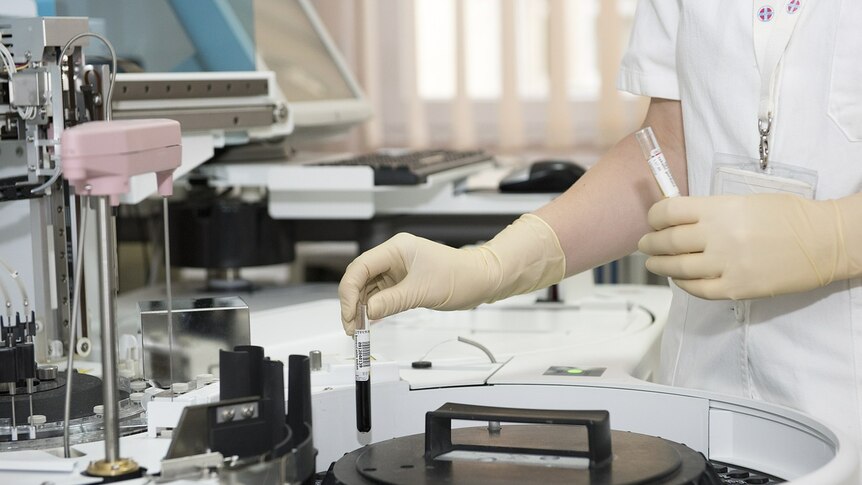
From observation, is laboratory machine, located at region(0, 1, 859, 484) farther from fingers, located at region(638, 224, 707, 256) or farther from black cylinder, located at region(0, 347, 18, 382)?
fingers, located at region(638, 224, 707, 256)

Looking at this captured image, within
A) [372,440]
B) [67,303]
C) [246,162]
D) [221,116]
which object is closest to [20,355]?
[67,303]

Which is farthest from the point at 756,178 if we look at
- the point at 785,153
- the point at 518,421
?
the point at 518,421

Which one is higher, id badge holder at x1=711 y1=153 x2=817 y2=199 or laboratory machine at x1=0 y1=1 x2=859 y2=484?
id badge holder at x1=711 y1=153 x2=817 y2=199

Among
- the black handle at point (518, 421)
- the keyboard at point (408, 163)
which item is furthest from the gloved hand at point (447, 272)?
the keyboard at point (408, 163)

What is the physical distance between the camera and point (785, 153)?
905mm

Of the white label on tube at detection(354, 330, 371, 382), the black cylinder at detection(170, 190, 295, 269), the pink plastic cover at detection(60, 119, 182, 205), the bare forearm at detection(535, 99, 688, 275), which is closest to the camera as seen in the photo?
the pink plastic cover at detection(60, 119, 182, 205)

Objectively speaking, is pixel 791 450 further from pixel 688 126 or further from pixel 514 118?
pixel 514 118

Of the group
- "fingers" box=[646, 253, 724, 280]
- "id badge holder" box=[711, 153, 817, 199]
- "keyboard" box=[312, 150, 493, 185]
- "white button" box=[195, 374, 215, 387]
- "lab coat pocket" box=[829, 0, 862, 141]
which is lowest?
"white button" box=[195, 374, 215, 387]

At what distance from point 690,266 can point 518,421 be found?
0.85ft

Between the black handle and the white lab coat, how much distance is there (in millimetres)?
316

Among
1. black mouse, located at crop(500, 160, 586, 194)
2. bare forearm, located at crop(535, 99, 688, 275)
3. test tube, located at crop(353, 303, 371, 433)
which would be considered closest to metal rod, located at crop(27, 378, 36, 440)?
test tube, located at crop(353, 303, 371, 433)

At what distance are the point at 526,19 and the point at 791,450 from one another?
2424 millimetres

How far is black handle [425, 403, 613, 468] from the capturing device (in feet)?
2.03

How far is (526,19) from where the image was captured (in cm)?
301
